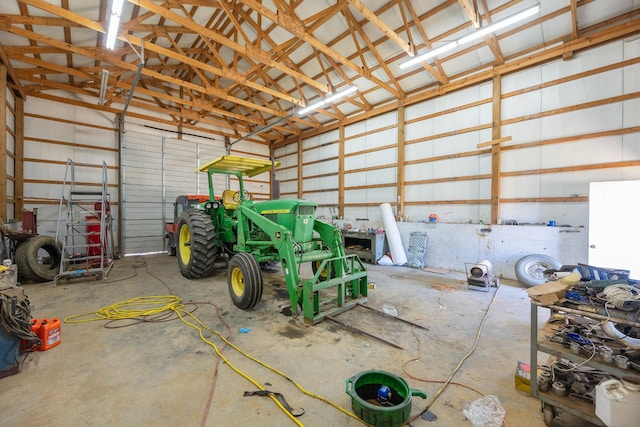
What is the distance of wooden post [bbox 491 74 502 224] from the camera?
634 cm

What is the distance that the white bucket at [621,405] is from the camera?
4.54ft

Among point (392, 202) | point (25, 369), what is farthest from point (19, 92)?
point (392, 202)

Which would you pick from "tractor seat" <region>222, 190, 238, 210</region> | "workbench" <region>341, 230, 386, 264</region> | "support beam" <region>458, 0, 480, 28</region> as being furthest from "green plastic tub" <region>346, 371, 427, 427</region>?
"support beam" <region>458, 0, 480, 28</region>

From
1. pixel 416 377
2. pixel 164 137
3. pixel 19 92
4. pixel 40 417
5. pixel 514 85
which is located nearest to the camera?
pixel 40 417

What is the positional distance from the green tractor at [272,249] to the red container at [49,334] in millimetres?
1907

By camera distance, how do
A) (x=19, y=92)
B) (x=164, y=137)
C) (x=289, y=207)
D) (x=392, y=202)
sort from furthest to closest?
(x=164, y=137)
(x=392, y=202)
(x=19, y=92)
(x=289, y=207)

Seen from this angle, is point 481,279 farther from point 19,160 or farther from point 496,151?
point 19,160

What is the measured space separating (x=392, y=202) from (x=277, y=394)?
7.41 meters

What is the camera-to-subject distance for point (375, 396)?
204cm

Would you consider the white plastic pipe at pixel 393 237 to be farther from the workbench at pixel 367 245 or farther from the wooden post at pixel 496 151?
the wooden post at pixel 496 151

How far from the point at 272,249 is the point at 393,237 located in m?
4.09

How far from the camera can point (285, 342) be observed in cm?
288

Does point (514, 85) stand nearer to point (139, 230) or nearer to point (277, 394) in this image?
point (277, 394)

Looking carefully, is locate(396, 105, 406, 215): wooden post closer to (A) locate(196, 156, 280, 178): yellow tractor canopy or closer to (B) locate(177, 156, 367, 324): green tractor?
(B) locate(177, 156, 367, 324): green tractor
